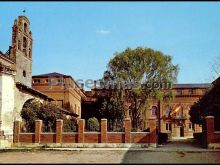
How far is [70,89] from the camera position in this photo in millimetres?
48750

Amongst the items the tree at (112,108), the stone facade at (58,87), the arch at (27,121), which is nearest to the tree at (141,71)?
the tree at (112,108)

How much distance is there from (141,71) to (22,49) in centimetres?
1430

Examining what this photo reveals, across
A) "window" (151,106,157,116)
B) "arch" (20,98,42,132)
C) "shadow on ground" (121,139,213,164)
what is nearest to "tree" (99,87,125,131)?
"arch" (20,98,42,132)

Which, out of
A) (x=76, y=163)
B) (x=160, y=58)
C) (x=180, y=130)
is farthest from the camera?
(x=180, y=130)

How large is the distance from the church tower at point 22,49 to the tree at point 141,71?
10.5m

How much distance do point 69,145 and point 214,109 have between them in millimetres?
13014

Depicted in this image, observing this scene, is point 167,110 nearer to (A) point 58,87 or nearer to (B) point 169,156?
(A) point 58,87

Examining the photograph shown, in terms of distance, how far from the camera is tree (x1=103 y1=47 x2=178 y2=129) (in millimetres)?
40562

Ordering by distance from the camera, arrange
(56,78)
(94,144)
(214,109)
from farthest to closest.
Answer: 1. (56,78)
2. (214,109)
3. (94,144)

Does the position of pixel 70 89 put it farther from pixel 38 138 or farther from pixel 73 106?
pixel 38 138

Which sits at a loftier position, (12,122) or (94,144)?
(12,122)

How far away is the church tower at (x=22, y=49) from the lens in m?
33.2

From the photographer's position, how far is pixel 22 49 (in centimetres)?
3500

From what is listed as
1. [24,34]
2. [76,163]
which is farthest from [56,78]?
[76,163]
